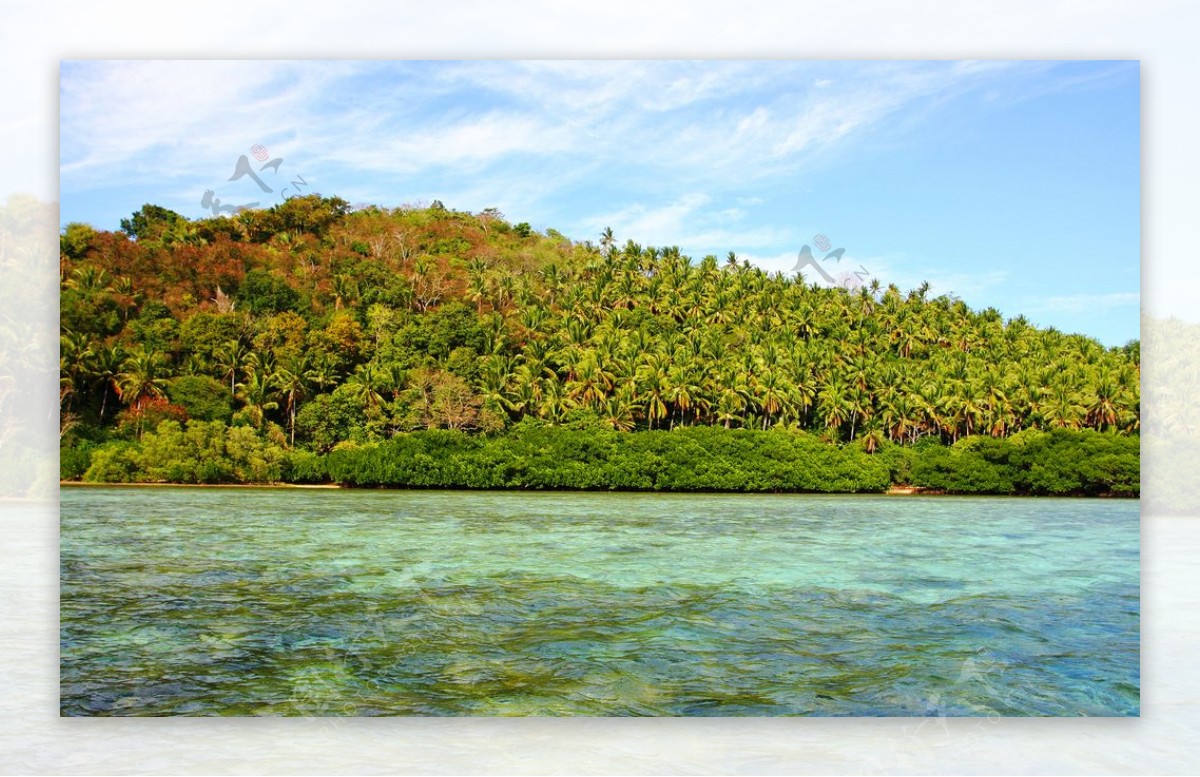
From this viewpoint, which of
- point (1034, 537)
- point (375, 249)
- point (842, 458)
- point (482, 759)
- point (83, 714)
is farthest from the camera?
point (842, 458)

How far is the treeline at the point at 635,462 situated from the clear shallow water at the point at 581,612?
358 mm

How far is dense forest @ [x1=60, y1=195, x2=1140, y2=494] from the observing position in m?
8.40

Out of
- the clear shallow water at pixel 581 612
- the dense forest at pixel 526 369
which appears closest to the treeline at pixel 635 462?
the dense forest at pixel 526 369

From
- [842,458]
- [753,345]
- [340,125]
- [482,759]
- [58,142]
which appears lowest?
[482,759]

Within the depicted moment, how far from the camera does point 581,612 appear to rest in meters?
6.93

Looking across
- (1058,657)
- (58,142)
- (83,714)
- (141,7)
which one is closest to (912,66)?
(1058,657)

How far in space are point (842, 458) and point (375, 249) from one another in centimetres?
650

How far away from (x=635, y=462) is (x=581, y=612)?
711 cm

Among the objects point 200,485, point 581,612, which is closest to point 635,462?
point 200,485

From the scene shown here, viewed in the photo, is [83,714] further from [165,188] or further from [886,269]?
[886,269]

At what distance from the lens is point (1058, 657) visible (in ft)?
18.7

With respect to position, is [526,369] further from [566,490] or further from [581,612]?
[581,612]

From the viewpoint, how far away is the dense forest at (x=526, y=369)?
27.6 ft

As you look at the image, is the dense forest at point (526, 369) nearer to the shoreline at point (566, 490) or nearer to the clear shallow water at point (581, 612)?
the shoreline at point (566, 490)
